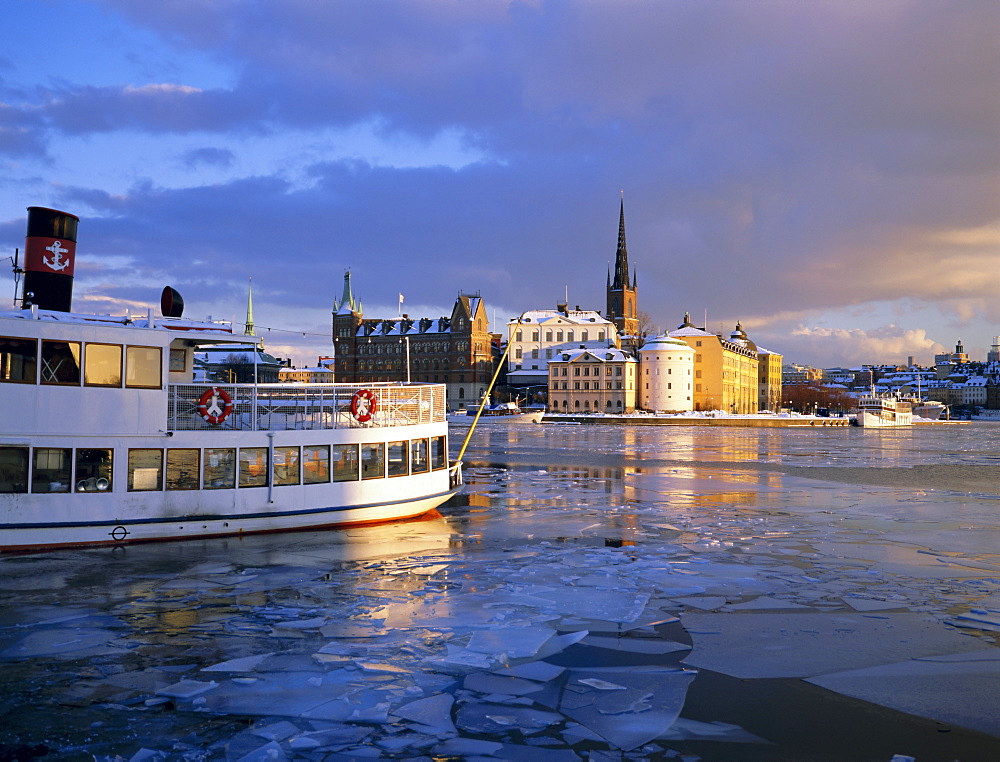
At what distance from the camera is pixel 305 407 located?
23391 millimetres

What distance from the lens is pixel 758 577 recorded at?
1694 cm

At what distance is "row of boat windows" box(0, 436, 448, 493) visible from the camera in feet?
62.1

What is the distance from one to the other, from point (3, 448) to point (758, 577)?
1713 cm

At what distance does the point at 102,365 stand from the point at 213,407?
2802 millimetres

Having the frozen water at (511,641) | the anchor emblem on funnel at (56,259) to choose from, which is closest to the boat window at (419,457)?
the anchor emblem on funnel at (56,259)

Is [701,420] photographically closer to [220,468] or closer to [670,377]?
[670,377]

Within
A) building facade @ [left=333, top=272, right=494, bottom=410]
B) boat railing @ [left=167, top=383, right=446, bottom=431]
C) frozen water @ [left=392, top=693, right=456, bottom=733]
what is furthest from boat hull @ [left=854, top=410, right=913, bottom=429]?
frozen water @ [left=392, top=693, right=456, bottom=733]

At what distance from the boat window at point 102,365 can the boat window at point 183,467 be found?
225cm

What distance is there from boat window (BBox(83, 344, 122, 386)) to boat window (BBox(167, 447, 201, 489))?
2248mm

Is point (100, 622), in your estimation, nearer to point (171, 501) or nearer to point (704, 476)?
point (171, 501)

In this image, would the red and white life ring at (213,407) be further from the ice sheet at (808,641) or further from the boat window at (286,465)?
the ice sheet at (808,641)

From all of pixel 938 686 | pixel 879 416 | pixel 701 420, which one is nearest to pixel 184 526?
pixel 938 686

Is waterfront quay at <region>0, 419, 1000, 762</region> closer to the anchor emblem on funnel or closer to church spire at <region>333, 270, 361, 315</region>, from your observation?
the anchor emblem on funnel

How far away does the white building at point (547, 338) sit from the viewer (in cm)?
16350
